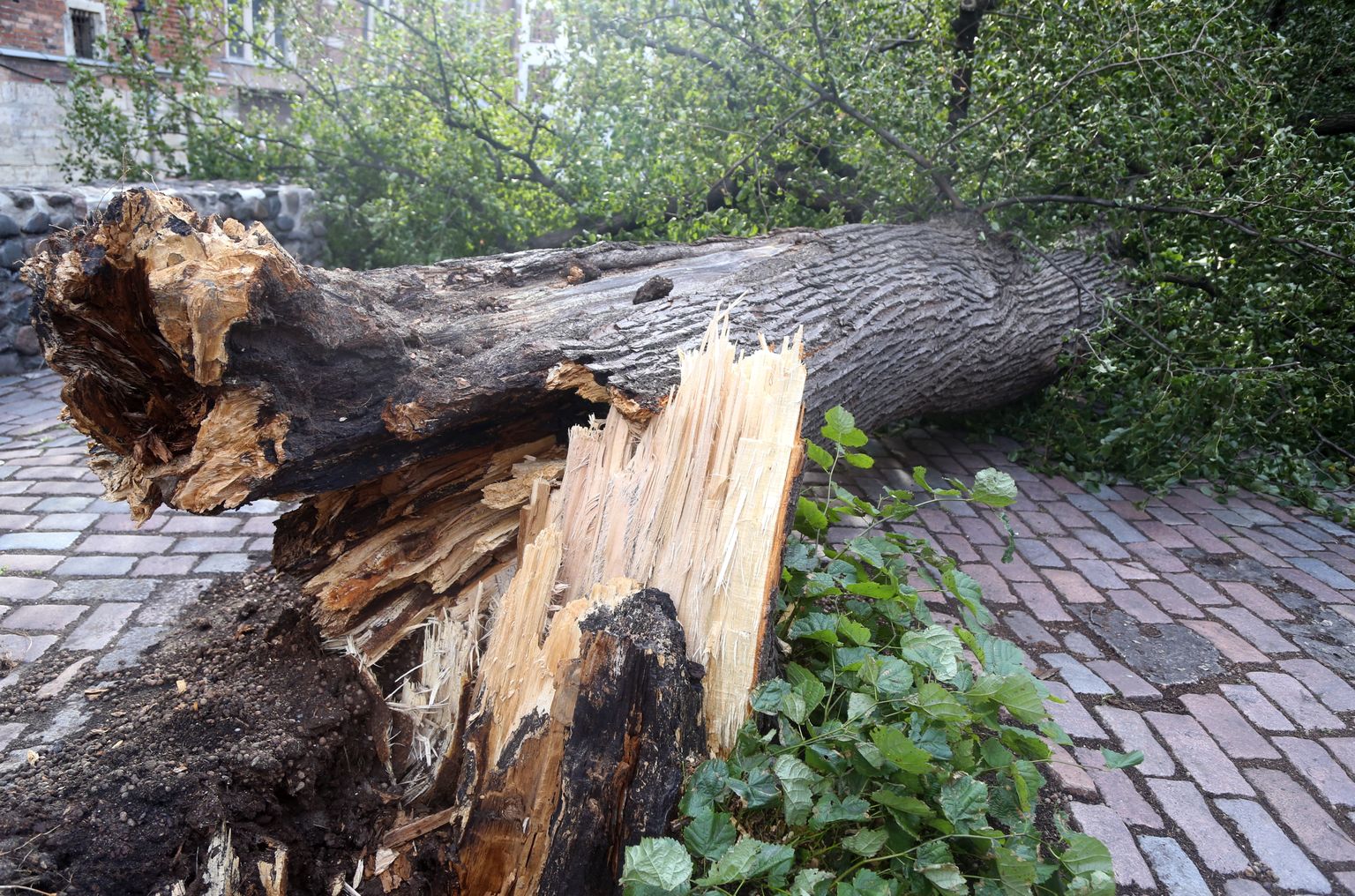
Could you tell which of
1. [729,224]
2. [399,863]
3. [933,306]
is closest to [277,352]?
[399,863]

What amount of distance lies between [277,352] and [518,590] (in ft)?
2.60

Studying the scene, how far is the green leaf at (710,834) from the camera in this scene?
174cm

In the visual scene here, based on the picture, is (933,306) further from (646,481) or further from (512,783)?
(512,783)

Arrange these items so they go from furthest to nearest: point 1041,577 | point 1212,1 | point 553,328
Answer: point 1212,1 → point 1041,577 → point 553,328

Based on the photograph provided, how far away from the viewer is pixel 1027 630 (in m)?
3.28

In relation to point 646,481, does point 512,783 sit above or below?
below

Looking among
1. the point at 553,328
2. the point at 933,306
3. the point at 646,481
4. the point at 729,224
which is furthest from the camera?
the point at 729,224

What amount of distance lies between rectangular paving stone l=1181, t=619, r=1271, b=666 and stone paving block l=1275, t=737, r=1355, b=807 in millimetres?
457

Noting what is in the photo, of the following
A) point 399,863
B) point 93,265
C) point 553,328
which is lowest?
point 399,863

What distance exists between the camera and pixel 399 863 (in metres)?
2.05

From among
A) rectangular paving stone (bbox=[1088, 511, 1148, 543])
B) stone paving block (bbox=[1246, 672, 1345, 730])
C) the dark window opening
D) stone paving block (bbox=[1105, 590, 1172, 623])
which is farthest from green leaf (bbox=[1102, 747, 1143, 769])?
the dark window opening

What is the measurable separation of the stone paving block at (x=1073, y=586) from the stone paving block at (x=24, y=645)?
373cm

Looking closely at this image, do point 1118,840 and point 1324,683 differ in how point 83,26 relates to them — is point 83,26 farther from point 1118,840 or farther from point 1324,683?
point 1324,683

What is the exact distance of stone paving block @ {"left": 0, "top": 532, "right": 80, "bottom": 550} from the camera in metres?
3.55
